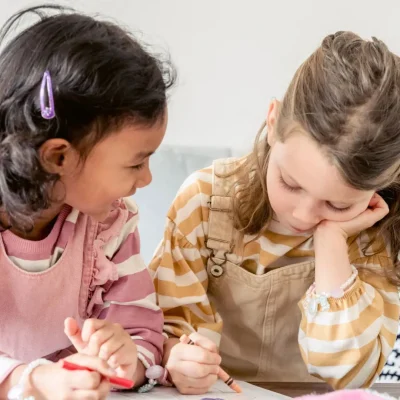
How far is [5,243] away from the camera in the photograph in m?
0.79

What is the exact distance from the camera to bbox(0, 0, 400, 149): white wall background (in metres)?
1.45

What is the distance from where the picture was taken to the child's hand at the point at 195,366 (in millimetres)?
806

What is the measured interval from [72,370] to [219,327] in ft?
1.09

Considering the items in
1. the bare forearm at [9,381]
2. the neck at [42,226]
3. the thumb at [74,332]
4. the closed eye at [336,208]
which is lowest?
the bare forearm at [9,381]

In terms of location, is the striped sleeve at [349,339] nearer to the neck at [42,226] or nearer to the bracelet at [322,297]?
the bracelet at [322,297]

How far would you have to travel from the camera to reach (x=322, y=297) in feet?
3.02

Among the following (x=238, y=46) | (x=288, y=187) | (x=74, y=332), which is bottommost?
(x=74, y=332)

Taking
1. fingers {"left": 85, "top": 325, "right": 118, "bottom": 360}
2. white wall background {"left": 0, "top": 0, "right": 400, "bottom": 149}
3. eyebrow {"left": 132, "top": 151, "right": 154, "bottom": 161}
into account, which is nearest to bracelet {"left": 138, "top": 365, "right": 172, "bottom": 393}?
fingers {"left": 85, "top": 325, "right": 118, "bottom": 360}

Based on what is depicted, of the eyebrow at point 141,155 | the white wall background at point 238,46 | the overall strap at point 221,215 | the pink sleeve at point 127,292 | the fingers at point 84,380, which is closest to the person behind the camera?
the fingers at point 84,380

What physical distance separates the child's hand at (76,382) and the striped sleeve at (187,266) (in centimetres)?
27

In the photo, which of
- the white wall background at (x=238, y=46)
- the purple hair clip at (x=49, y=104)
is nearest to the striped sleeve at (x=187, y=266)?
the purple hair clip at (x=49, y=104)

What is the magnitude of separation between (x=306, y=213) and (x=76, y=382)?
0.34 meters

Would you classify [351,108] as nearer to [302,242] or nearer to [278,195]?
[278,195]

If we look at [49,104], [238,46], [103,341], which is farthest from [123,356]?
[238,46]
